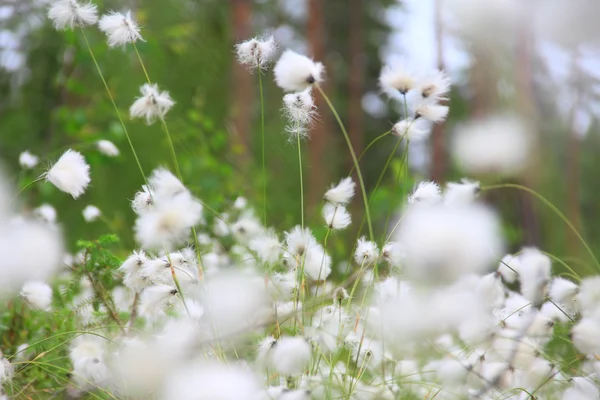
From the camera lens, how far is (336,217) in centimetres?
128

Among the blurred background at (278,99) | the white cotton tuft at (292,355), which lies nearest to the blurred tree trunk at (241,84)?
the blurred background at (278,99)

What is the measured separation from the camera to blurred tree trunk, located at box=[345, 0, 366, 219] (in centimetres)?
912

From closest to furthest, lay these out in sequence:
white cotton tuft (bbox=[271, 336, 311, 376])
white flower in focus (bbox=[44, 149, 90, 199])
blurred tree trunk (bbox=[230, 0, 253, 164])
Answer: white cotton tuft (bbox=[271, 336, 311, 376]), white flower in focus (bbox=[44, 149, 90, 199]), blurred tree trunk (bbox=[230, 0, 253, 164])

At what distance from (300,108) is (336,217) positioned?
24 centimetres

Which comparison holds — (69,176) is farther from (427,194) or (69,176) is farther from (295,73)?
(427,194)

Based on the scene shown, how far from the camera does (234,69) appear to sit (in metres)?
8.02

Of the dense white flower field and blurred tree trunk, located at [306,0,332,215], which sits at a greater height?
blurred tree trunk, located at [306,0,332,215]

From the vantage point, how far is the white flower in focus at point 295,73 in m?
1.18

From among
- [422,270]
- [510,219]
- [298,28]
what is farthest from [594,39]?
[298,28]

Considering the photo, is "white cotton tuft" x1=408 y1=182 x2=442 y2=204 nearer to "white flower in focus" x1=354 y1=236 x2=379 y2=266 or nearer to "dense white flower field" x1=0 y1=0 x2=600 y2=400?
"dense white flower field" x1=0 y1=0 x2=600 y2=400

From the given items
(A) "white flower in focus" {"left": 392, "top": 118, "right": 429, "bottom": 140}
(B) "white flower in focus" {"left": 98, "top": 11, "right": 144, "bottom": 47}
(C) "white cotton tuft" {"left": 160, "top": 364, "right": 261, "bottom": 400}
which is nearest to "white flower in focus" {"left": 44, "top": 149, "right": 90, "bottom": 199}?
(B) "white flower in focus" {"left": 98, "top": 11, "right": 144, "bottom": 47}

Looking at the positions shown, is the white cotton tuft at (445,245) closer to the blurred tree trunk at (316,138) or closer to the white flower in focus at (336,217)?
the white flower in focus at (336,217)

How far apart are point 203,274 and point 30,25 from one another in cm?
412

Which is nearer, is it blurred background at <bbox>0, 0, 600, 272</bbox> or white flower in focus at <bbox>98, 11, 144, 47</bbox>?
white flower in focus at <bbox>98, 11, 144, 47</bbox>
